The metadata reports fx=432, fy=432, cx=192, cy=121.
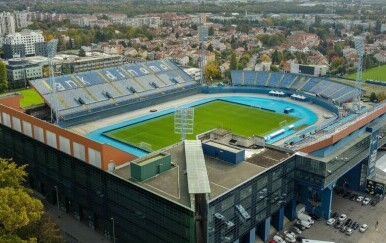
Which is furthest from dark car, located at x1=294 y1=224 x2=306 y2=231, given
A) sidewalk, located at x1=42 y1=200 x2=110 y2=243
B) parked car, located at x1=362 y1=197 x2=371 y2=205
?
sidewalk, located at x1=42 y1=200 x2=110 y2=243

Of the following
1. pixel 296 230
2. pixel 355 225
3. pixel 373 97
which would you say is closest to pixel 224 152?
pixel 296 230

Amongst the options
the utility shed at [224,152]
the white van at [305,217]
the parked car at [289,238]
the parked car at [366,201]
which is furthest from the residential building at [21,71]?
the parked car at [366,201]

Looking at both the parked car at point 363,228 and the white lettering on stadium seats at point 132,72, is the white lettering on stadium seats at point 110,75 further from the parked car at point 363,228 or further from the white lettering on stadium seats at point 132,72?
the parked car at point 363,228

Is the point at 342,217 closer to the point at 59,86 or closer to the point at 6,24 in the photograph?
the point at 59,86

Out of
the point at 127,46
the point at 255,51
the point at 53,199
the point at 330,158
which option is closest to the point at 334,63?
the point at 255,51

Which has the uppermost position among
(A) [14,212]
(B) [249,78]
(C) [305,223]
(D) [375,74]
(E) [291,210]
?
(A) [14,212]

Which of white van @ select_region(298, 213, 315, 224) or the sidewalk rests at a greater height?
white van @ select_region(298, 213, 315, 224)

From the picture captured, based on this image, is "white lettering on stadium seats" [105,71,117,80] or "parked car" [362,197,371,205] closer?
"parked car" [362,197,371,205]

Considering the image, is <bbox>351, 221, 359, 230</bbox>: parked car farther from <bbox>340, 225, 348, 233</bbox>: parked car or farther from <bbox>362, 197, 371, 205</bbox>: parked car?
<bbox>362, 197, 371, 205</bbox>: parked car
